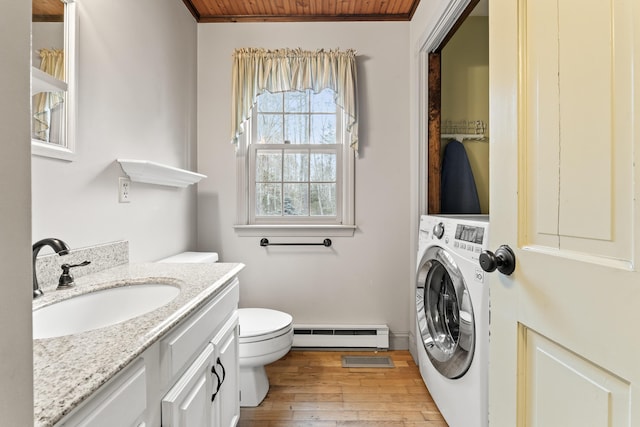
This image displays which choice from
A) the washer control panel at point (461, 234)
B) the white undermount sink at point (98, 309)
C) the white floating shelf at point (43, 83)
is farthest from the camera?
the washer control panel at point (461, 234)

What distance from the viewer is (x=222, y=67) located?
7.78ft

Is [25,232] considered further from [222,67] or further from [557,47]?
[222,67]

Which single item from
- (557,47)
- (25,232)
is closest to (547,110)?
(557,47)

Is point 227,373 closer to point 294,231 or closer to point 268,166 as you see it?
point 294,231

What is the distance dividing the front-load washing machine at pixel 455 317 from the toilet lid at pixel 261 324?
0.81m

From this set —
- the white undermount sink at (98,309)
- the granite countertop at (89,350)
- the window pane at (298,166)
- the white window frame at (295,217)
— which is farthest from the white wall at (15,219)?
the window pane at (298,166)

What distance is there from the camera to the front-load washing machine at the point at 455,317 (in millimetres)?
1197

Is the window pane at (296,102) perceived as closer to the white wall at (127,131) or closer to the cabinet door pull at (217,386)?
the white wall at (127,131)

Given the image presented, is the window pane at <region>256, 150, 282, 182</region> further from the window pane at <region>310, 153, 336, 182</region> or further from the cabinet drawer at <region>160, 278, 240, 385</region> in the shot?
the cabinet drawer at <region>160, 278, 240, 385</region>

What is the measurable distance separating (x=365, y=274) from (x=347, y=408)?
92cm

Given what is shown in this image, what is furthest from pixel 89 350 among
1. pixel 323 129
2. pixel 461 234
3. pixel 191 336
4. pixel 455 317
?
pixel 323 129

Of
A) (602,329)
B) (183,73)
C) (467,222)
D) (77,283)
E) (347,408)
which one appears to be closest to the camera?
(602,329)

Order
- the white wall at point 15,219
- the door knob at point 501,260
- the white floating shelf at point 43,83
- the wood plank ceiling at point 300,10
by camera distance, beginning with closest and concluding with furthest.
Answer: the white wall at point 15,219
the door knob at point 501,260
the white floating shelf at point 43,83
the wood plank ceiling at point 300,10

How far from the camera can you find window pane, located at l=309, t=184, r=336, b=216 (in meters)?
2.44
